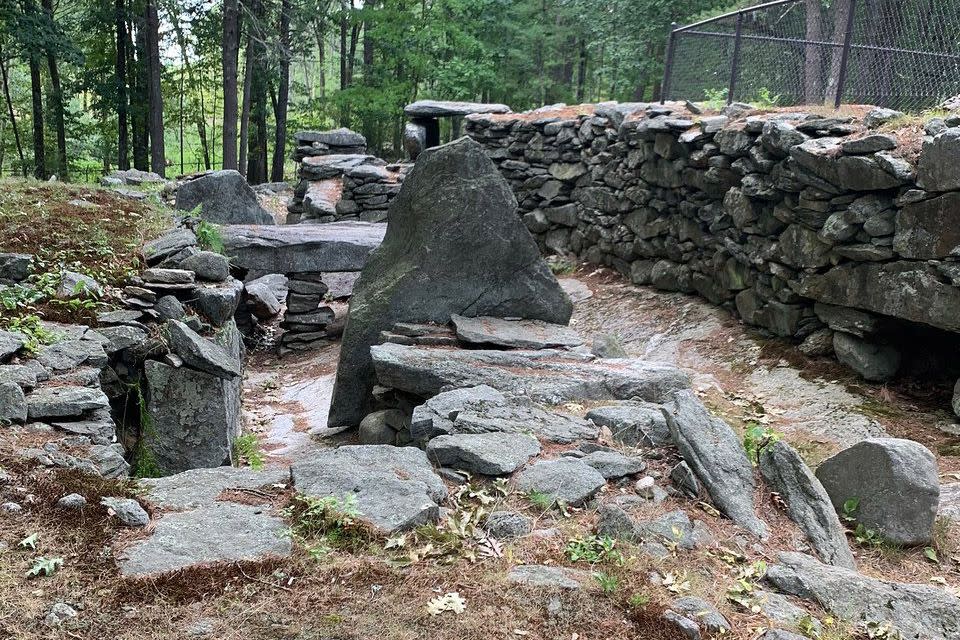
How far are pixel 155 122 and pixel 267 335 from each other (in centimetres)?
1007

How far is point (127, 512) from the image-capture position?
3285mm

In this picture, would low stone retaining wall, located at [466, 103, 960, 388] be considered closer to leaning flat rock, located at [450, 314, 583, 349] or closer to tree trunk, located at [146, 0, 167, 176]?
leaning flat rock, located at [450, 314, 583, 349]

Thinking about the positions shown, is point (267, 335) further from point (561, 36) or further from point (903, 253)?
point (561, 36)

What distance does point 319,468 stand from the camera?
3.89 metres

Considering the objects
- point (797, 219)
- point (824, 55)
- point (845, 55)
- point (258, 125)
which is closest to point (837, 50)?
point (824, 55)

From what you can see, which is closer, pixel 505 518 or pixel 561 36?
pixel 505 518

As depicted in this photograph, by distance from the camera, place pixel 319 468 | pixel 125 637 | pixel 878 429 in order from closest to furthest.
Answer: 1. pixel 125 637
2. pixel 319 468
3. pixel 878 429

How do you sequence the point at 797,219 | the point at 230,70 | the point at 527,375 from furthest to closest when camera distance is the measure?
the point at 230,70 → the point at 797,219 → the point at 527,375

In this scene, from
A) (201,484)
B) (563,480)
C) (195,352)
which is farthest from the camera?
(195,352)

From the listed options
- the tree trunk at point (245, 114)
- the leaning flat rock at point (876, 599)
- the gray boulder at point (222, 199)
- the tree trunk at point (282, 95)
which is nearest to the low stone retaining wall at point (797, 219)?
the leaning flat rock at point (876, 599)

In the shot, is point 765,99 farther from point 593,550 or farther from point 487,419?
point 593,550

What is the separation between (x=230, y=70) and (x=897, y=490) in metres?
17.2

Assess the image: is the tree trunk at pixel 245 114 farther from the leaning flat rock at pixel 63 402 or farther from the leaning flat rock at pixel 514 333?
the leaning flat rock at pixel 63 402

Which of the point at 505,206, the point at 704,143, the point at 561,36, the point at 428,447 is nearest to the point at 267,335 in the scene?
the point at 505,206
